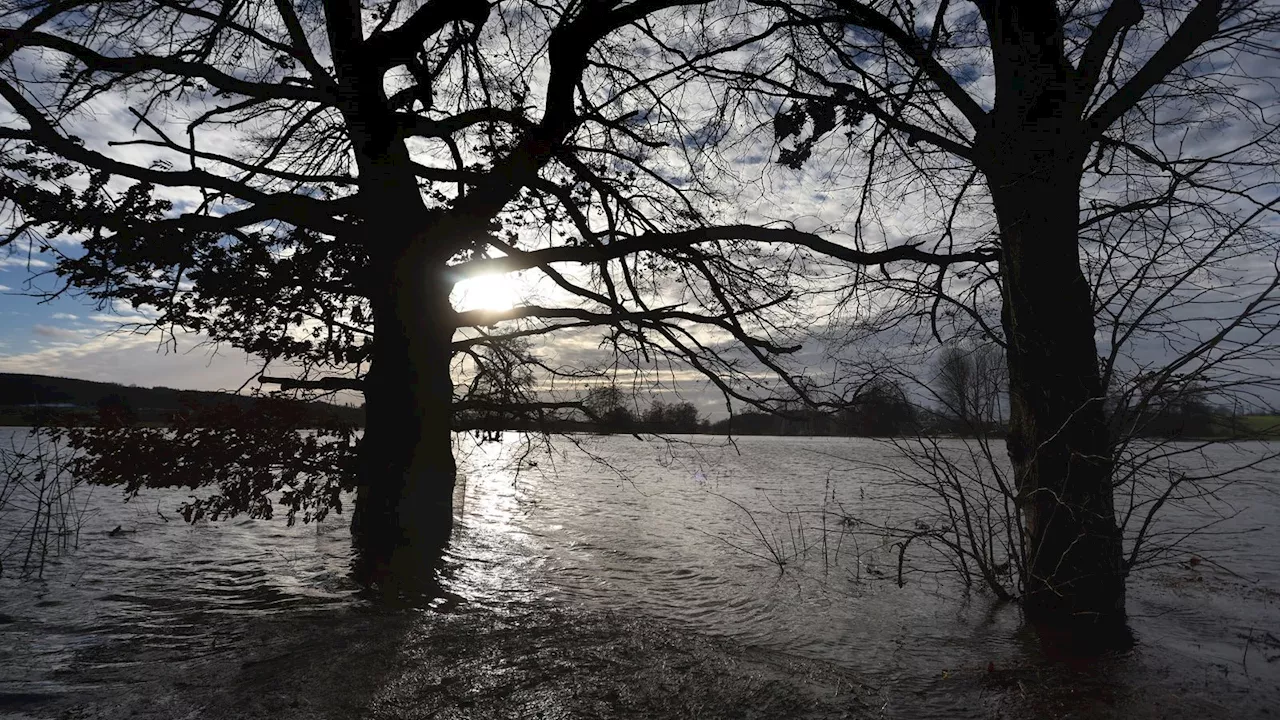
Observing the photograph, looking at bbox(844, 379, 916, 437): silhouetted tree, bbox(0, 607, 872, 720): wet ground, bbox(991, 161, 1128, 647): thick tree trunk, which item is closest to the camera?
bbox(0, 607, 872, 720): wet ground

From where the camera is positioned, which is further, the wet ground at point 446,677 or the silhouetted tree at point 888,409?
the silhouetted tree at point 888,409

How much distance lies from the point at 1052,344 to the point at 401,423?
24.0ft

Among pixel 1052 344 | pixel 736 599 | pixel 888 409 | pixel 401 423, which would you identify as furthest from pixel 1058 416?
pixel 401 423

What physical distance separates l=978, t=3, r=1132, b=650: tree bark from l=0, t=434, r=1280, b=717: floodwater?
515 mm

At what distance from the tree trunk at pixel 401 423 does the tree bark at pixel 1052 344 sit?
6.77 metres

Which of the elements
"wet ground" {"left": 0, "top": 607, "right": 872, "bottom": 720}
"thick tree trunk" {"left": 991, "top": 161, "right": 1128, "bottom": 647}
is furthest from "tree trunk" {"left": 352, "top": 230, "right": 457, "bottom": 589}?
"thick tree trunk" {"left": 991, "top": 161, "right": 1128, "bottom": 647}

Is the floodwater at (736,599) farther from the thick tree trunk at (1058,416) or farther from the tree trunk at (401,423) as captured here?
the tree trunk at (401,423)

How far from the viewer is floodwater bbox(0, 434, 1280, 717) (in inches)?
208

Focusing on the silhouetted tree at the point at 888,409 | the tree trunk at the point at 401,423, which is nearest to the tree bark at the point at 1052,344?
the silhouetted tree at the point at 888,409

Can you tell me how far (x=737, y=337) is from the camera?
31.4 ft

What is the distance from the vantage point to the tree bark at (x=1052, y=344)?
18.9ft

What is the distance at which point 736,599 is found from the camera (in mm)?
8203

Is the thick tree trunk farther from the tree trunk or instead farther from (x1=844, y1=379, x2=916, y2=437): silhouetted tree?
the tree trunk

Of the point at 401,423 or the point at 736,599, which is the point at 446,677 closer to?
the point at 736,599
